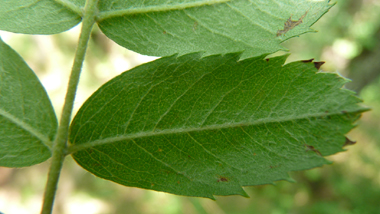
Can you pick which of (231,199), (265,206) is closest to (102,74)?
(231,199)

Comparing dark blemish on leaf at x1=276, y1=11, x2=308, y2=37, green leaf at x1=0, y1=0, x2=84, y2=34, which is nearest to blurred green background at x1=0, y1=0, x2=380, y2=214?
green leaf at x1=0, y1=0, x2=84, y2=34

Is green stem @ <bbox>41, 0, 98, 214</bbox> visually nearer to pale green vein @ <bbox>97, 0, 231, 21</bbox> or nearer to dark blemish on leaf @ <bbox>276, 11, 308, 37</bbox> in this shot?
pale green vein @ <bbox>97, 0, 231, 21</bbox>

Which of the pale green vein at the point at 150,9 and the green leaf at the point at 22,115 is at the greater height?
the pale green vein at the point at 150,9

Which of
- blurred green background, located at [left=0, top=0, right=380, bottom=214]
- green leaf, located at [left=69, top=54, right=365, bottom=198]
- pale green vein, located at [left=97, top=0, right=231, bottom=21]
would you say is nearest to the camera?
green leaf, located at [left=69, top=54, right=365, bottom=198]

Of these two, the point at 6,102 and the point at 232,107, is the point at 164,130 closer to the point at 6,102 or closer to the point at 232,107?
the point at 232,107

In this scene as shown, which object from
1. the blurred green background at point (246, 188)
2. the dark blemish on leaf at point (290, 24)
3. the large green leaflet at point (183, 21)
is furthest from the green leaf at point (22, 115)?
the blurred green background at point (246, 188)

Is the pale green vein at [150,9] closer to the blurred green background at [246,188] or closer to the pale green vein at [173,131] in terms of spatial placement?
the pale green vein at [173,131]
